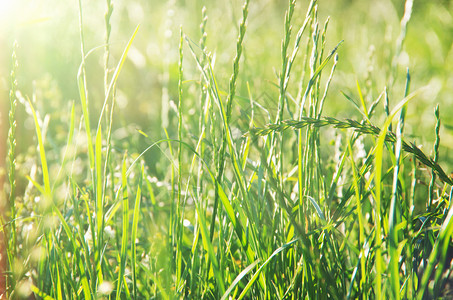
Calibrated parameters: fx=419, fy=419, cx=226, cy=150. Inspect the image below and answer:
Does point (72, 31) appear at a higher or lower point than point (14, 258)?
higher

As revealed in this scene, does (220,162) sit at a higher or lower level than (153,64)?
lower

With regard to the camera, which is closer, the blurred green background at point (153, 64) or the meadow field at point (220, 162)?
the meadow field at point (220, 162)

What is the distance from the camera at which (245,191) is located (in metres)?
0.67

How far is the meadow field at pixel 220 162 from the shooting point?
2.17ft

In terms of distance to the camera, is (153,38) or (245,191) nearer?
(245,191)

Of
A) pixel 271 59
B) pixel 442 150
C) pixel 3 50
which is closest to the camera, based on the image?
pixel 3 50

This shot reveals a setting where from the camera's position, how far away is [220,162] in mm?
682

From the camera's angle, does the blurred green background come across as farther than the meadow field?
Yes

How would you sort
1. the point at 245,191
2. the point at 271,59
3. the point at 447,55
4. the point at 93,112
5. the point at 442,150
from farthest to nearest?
1. the point at 271,59
2. the point at 447,55
3. the point at 93,112
4. the point at 442,150
5. the point at 245,191

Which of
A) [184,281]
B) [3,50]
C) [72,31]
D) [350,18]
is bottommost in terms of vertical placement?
[184,281]

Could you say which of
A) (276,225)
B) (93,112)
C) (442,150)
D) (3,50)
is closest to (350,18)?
(442,150)

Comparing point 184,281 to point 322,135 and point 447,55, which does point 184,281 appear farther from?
point 447,55

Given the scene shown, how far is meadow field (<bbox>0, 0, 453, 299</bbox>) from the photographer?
662 millimetres

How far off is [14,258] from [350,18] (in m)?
4.00
